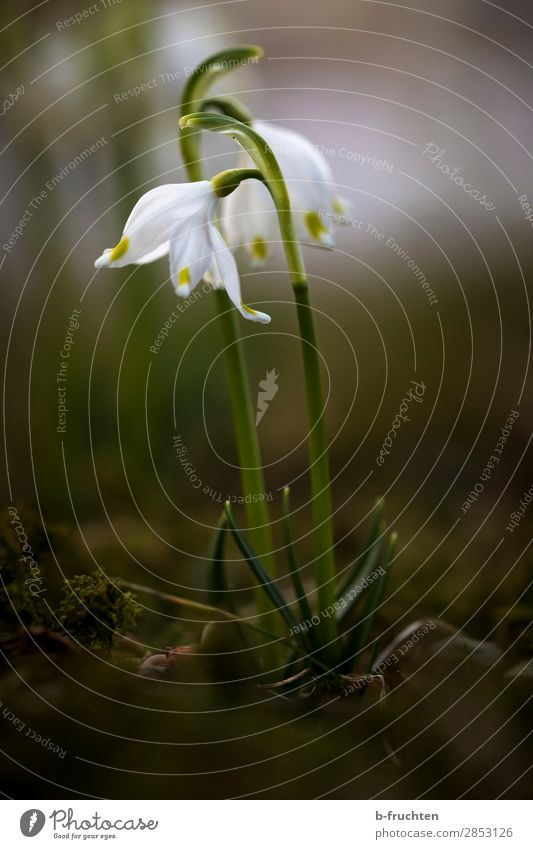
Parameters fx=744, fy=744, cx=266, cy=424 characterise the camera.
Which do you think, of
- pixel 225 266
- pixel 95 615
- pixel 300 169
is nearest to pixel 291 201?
pixel 300 169

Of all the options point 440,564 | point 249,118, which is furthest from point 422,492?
point 249,118

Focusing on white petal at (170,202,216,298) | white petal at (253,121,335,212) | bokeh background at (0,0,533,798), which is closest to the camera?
white petal at (170,202,216,298)

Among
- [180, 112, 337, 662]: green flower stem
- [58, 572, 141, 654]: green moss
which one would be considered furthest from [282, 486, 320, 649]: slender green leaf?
[58, 572, 141, 654]: green moss

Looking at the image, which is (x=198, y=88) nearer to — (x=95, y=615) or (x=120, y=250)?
(x=120, y=250)

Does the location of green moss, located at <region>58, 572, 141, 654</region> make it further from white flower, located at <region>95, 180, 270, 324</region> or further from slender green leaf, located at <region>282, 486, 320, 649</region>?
white flower, located at <region>95, 180, 270, 324</region>

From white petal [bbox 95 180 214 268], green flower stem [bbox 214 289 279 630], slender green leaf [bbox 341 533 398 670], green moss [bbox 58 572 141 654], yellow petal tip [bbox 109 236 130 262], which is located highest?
white petal [bbox 95 180 214 268]
